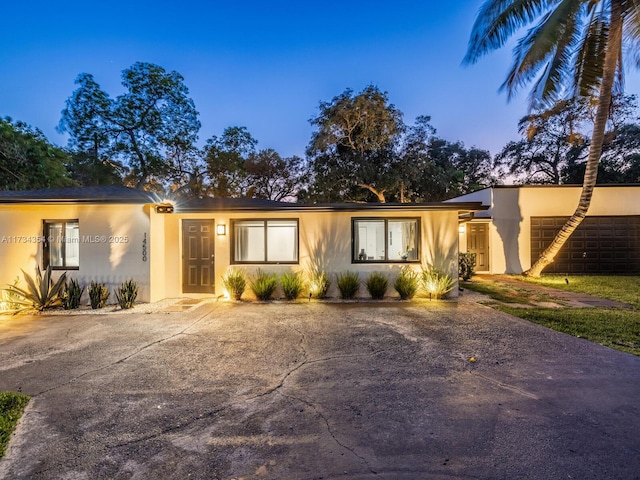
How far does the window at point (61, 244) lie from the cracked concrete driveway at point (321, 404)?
2776mm

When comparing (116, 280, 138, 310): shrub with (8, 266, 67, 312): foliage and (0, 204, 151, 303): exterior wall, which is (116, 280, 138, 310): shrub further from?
(8, 266, 67, 312): foliage

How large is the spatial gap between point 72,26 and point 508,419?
22.5 metres

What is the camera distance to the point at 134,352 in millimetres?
4730

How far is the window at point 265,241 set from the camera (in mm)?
8961

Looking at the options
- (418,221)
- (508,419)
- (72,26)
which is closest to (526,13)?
(418,221)

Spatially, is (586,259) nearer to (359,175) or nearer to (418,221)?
(418,221)

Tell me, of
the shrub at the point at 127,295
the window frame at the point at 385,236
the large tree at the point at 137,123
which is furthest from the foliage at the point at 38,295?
the large tree at the point at 137,123

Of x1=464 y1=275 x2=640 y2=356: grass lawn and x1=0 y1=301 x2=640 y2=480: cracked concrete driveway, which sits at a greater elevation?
x1=464 y1=275 x2=640 y2=356: grass lawn

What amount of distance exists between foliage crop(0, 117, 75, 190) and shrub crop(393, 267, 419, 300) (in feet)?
51.4

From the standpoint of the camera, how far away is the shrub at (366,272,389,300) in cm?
845

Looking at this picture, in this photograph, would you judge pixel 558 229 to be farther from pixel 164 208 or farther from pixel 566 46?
pixel 164 208

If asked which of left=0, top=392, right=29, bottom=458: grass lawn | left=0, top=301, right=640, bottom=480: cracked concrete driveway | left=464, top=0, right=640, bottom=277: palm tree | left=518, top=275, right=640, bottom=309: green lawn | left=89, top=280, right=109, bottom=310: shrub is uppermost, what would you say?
left=464, top=0, right=640, bottom=277: palm tree

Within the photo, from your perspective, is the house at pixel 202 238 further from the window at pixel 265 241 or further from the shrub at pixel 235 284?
the shrub at pixel 235 284

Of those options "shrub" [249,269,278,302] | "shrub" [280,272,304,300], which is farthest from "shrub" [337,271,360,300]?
"shrub" [249,269,278,302]
